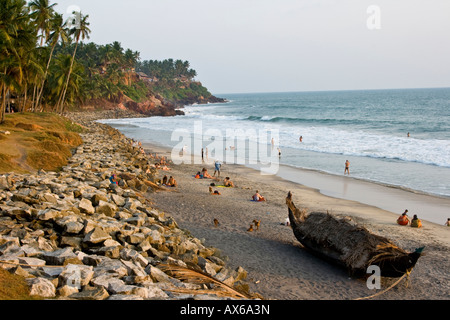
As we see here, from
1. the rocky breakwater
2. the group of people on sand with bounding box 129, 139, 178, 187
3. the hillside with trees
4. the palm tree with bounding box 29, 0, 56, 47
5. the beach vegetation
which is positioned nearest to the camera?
the rocky breakwater

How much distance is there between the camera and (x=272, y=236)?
13547 mm

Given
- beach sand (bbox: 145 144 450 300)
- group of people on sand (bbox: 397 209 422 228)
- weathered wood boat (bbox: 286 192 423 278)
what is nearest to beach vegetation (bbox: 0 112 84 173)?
beach sand (bbox: 145 144 450 300)

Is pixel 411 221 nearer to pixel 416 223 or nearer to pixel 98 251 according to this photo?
pixel 416 223

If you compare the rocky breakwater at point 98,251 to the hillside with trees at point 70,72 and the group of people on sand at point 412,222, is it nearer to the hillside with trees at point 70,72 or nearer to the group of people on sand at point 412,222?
the group of people on sand at point 412,222

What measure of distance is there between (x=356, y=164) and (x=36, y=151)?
916 inches

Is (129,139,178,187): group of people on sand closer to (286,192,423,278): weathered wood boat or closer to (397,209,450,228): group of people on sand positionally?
(286,192,423,278): weathered wood boat

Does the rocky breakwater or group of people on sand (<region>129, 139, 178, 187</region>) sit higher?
the rocky breakwater

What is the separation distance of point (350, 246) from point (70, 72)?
41.1 meters

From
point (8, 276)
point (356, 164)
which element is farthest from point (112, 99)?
point (8, 276)

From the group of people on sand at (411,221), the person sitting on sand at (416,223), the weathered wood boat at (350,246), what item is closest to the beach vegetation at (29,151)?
the weathered wood boat at (350,246)

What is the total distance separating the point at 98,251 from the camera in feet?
24.8

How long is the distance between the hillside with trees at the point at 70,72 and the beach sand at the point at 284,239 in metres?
16.7

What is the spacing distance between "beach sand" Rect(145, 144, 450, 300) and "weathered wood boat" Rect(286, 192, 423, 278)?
353 millimetres

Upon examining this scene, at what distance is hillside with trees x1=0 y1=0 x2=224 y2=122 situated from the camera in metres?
27.6
